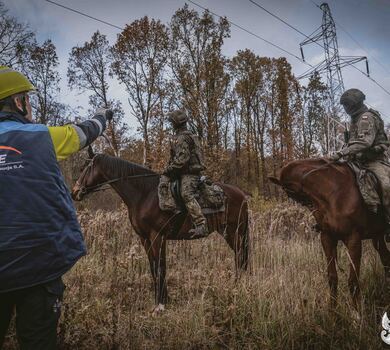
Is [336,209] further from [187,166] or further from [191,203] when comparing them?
[187,166]

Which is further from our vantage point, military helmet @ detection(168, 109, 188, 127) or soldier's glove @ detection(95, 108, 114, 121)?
military helmet @ detection(168, 109, 188, 127)

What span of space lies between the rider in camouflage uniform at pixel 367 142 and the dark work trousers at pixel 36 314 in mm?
3769

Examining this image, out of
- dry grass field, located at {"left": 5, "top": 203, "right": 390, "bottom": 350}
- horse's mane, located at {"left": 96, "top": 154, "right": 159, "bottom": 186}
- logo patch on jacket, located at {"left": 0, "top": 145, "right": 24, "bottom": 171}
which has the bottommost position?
dry grass field, located at {"left": 5, "top": 203, "right": 390, "bottom": 350}

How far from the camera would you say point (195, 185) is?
5340 mm

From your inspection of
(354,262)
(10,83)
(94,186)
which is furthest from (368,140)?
(94,186)

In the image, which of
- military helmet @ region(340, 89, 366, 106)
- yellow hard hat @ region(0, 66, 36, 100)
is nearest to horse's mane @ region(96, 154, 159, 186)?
military helmet @ region(340, 89, 366, 106)

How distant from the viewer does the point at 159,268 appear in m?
4.63

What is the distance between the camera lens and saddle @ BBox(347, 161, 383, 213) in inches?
162

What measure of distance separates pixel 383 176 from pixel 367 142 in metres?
0.46

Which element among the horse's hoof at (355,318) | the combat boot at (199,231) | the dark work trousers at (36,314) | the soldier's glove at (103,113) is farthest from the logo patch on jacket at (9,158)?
the combat boot at (199,231)

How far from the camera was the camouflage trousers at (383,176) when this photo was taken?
4.13 metres

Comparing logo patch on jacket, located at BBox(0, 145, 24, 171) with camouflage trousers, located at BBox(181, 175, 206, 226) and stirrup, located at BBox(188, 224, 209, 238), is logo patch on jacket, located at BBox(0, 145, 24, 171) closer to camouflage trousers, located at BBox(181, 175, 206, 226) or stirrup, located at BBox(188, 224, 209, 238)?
camouflage trousers, located at BBox(181, 175, 206, 226)

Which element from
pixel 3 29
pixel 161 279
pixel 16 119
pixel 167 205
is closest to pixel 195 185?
pixel 167 205

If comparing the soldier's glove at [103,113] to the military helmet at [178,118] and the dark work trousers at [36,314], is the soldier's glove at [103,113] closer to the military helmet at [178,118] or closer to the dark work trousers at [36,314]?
the dark work trousers at [36,314]
